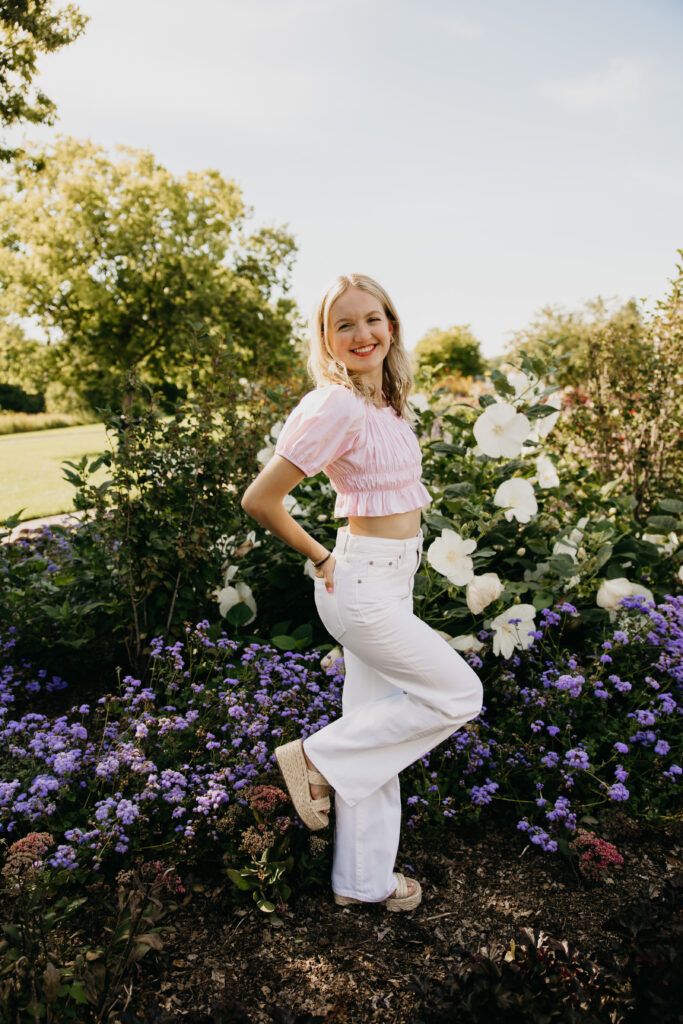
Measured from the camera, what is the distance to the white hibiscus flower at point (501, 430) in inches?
105

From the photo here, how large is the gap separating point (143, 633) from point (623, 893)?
2028 millimetres

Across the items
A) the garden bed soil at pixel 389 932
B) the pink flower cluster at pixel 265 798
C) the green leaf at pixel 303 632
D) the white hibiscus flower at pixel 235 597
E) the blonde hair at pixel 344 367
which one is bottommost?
the garden bed soil at pixel 389 932

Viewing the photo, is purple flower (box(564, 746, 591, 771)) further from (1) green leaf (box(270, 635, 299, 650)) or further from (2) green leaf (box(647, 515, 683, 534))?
(2) green leaf (box(647, 515, 683, 534))

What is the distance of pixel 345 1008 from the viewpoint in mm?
1630

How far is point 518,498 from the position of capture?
2.70 m

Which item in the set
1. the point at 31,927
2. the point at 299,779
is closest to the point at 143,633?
the point at 299,779

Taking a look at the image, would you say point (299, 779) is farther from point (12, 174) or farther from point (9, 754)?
point (12, 174)

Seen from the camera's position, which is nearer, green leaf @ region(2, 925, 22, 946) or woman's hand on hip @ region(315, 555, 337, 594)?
green leaf @ region(2, 925, 22, 946)

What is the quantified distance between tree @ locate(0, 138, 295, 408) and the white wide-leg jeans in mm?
19126

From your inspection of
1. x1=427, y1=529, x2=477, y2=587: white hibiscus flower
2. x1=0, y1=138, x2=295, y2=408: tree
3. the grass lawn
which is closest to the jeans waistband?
x1=427, y1=529, x2=477, y2=587: white hibiscus flower

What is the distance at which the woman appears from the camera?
178cm

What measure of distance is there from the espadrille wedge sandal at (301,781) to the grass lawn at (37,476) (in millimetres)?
1883

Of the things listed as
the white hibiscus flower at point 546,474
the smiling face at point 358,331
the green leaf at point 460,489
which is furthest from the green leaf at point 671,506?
the smiling face at point 358,331

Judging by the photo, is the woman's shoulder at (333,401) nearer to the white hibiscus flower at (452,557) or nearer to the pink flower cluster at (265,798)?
the white hibiscus flower at (452,557)
